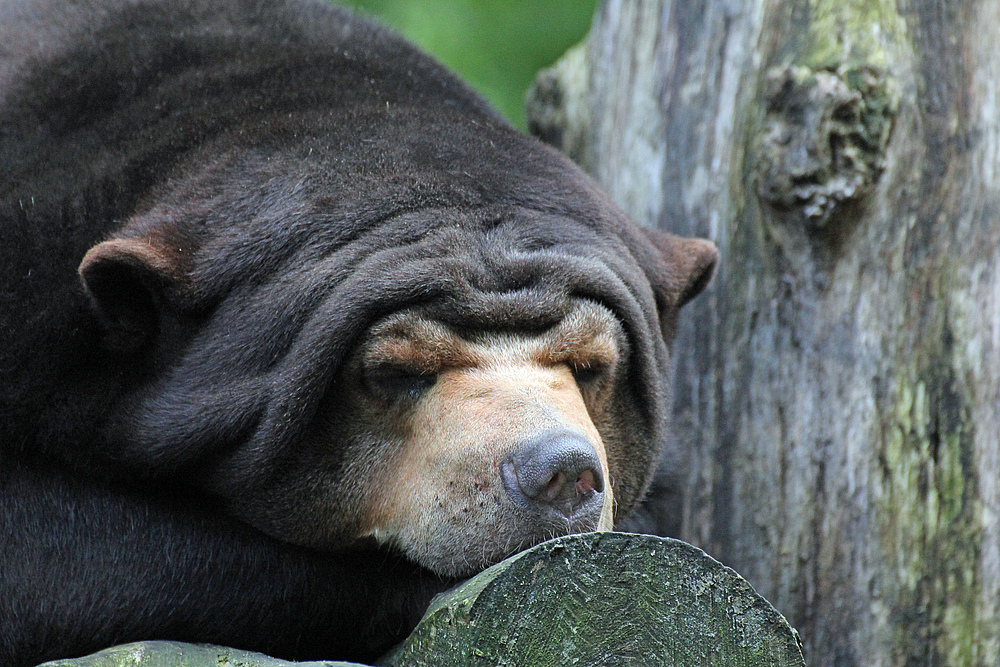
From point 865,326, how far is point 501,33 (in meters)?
8.05

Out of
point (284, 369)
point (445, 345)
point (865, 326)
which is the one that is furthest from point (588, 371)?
point (865, 326)

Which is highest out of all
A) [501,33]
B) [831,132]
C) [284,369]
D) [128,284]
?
[831,132]

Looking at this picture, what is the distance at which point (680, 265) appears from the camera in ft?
14.1

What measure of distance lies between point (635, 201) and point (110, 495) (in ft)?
8.73

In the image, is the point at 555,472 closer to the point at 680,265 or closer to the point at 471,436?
the point at 471,436

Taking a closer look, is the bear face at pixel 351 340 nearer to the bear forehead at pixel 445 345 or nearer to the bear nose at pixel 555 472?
the bear forehead at pixel 445 345

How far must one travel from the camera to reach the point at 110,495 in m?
3.62

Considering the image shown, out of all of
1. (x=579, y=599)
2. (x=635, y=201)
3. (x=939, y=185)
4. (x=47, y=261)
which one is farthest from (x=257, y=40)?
(x=579, y=599)

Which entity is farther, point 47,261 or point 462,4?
point 462,4

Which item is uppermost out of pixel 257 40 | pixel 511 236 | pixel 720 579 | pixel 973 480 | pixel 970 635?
pixel 257 40

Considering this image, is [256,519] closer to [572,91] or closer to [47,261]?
[47,261]

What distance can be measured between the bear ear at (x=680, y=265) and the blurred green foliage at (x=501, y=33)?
281 inches

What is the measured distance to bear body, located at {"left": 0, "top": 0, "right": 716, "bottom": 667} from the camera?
3.40m

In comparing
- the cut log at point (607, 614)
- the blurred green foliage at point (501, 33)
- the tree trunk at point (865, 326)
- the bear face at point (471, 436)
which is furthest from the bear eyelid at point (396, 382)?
the blurred green foliage at point (501, 33)
